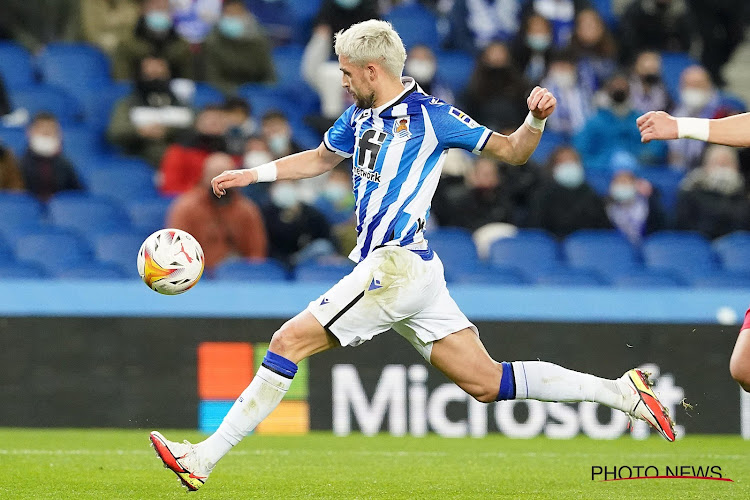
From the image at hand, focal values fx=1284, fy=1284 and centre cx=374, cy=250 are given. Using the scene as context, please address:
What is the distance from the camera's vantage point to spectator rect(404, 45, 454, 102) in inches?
555

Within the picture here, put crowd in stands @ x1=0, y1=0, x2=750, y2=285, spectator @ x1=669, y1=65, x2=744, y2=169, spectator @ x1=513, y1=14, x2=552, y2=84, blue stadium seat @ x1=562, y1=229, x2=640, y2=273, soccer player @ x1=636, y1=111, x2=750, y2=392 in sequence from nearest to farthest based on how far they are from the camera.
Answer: soccer player @ x1=636, y1=111, x2=750, y2=392 → blue stadium seat @ x1=562, y1=229, x2=640, y2=273 → crowd in stands @ x1=0, y1=0, x2=750, y2=285 → spectator @ x1=669, y1=65, x2=744, y2=169 → spectator @ x1=513, y1=14, x2=552, y2=84

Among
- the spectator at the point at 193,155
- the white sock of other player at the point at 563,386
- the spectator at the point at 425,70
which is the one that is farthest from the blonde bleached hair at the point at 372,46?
the spectator at the point at 425,70

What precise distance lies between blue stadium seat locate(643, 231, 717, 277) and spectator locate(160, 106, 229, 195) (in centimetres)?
440

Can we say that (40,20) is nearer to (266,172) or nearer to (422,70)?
(422,70)

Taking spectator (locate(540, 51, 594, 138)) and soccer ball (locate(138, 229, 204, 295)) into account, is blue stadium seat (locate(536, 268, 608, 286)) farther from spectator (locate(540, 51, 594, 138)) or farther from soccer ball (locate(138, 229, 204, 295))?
soccer ball (locate(138, 229, 204, 295))

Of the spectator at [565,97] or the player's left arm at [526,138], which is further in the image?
the spectator at [565,97]

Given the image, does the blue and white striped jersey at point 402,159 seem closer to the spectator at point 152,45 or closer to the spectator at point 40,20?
the spectator at point 152,45

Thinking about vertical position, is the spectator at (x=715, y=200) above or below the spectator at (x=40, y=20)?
below

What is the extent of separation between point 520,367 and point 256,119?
317 inches

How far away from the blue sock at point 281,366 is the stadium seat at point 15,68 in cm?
915

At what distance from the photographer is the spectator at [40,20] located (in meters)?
15.3

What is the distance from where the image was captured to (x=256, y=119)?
1417cm

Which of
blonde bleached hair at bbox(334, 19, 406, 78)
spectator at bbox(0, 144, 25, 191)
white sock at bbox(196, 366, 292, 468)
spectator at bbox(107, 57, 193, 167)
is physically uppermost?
spectator at bbox(107, 57, 193, 167)

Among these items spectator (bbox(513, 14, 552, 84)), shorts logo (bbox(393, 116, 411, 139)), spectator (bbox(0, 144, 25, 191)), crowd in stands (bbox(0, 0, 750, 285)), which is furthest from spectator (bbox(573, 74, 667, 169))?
shorts logo (bbox(393, 116, 411, 139))
